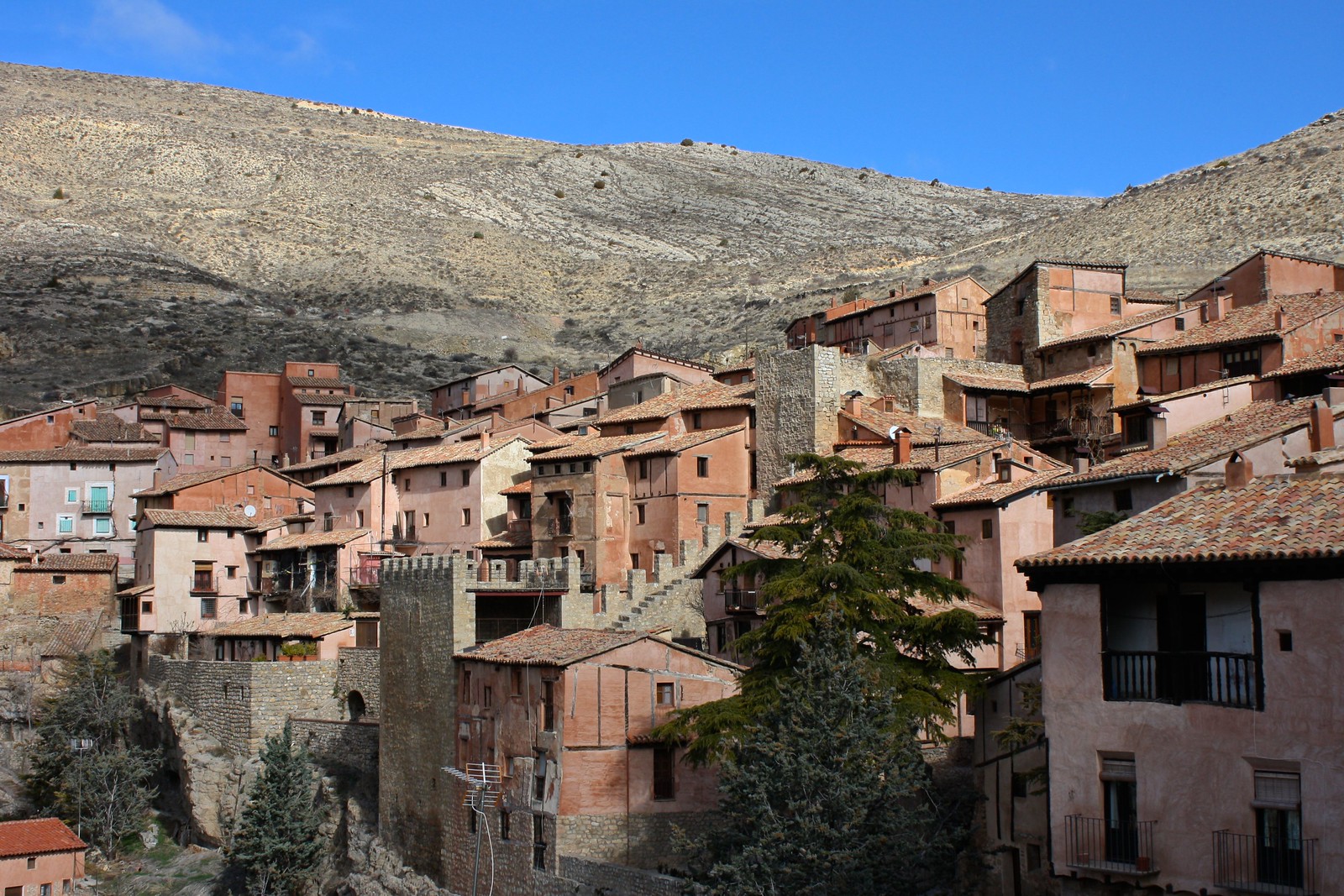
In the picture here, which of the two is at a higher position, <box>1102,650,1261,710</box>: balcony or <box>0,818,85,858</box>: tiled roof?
<box>1102,650,1261,710</box>: balcony

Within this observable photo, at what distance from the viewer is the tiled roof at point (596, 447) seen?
5794 cm

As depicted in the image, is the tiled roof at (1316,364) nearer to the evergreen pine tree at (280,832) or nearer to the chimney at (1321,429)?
the chimney at (1321,429)

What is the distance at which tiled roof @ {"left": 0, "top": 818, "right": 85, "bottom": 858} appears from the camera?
168ft

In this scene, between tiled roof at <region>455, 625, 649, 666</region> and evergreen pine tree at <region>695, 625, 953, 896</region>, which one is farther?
tiled roof at <region>455, 625, 649, 666</region>

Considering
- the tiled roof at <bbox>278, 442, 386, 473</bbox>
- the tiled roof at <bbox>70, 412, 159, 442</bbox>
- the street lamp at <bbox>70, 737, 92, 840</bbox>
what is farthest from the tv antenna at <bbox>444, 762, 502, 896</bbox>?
the tiled roof at <bbox>70, 412, 159, 442</bbox>

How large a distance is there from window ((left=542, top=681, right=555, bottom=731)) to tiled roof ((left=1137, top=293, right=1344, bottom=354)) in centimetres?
2713

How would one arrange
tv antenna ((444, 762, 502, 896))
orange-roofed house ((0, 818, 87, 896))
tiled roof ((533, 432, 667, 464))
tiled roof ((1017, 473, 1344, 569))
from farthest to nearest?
tiled roof ((533, 432, 667, 464)), orange-roofed house ((0, 818, 87, 896)), tv antenna ((444, 762, 502, 896)), tiled roof ((1017, 473, 1344, 569))

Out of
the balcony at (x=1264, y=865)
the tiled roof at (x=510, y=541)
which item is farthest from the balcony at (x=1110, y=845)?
the tiled roof at (x=510, y=541)

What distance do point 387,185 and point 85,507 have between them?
4029 inches

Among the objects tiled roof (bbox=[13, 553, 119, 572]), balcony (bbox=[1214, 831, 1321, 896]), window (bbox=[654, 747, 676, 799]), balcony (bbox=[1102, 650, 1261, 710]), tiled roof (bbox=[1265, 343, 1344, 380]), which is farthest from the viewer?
tiled roof (bbox=[13, 553, 119, 572])

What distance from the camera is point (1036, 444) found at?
192 feet

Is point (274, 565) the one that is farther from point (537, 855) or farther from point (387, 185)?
point (387, 185)

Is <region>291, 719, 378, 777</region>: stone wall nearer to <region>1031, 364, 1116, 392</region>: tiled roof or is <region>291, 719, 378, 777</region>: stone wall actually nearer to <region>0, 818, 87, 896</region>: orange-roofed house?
<region>0, 818, 87, 896</region>: orange-roofed house

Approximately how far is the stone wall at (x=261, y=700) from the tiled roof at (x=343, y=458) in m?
19.2
